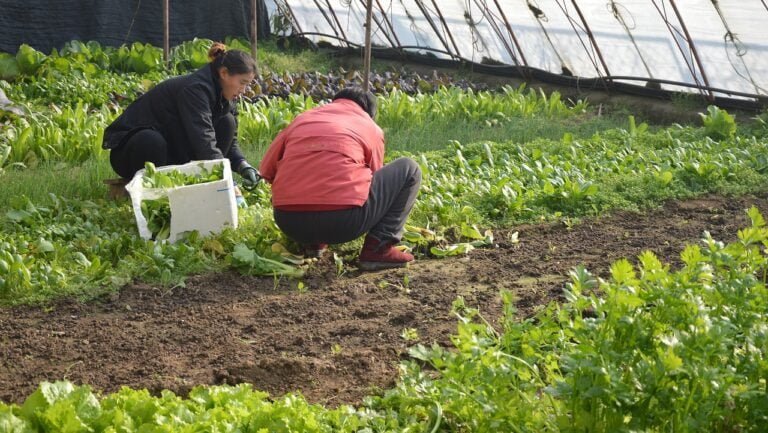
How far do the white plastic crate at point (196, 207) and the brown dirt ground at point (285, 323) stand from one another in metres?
0.49

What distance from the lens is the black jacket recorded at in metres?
5.85

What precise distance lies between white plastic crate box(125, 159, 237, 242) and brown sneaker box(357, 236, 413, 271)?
807 mm

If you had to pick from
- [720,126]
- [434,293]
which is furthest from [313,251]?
[720,126]

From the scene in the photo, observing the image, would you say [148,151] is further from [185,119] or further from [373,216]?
[373,216]

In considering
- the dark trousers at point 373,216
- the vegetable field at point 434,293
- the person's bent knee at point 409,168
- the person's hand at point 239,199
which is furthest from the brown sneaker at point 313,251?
the person's hand at point 239,199

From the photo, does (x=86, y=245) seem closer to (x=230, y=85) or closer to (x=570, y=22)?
(x=230, y=85)

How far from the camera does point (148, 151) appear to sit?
19.6ft

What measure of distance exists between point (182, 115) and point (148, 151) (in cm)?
33

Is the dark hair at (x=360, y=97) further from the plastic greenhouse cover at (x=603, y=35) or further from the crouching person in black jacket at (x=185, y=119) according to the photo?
the plastic greenhouse cover at (x=603, y=35)

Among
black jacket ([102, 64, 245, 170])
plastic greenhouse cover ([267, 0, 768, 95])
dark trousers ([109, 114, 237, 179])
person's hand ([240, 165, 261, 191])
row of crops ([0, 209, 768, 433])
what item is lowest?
plastic greenhouse cover ([267, 0, 768, 95])

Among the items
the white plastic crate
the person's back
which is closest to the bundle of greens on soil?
the white plastic crate

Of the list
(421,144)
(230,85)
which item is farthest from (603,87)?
(230,85)

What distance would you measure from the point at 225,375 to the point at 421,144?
4580 millimetres

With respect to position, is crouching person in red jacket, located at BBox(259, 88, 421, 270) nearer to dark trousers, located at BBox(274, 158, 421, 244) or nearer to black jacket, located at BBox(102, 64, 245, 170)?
dark trousers, located at BBox(274, 158, 421, 244)
